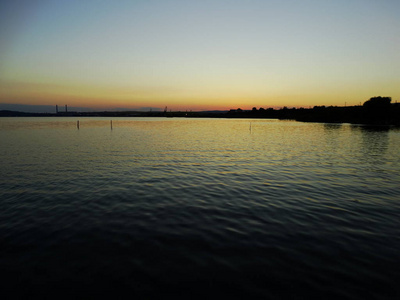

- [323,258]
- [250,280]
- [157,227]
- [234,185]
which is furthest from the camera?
[234,185]

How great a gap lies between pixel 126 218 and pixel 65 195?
696 cm

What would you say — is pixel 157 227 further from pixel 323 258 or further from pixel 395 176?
pixel 395 176

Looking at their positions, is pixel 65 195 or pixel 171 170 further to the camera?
pixel 171 170

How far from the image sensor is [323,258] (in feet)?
28.0

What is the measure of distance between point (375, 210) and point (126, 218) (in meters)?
14.9

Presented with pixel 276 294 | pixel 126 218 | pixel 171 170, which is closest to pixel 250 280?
pixel 276 294

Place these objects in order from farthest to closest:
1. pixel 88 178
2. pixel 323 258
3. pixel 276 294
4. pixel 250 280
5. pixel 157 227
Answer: pixel 88 178, pixel 157 227, pixel 323 258, pixel 250 280, pixel 276 294

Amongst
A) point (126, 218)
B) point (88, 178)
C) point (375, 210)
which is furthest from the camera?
point (88, 178)

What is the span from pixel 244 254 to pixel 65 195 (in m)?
13.8

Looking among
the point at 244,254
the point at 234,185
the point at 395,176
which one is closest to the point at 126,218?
the point at 244,254

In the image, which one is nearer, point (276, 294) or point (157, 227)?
point (276, 294)

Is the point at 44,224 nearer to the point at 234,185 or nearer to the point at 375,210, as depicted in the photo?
the point at 234,185

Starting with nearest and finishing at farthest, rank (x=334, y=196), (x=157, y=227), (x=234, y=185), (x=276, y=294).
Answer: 1. (x=276, y=294)
2. (x=157, y=227)
3. (x=334, y=196)
4. (x=234, y=185)

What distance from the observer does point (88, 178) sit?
20703 mm
